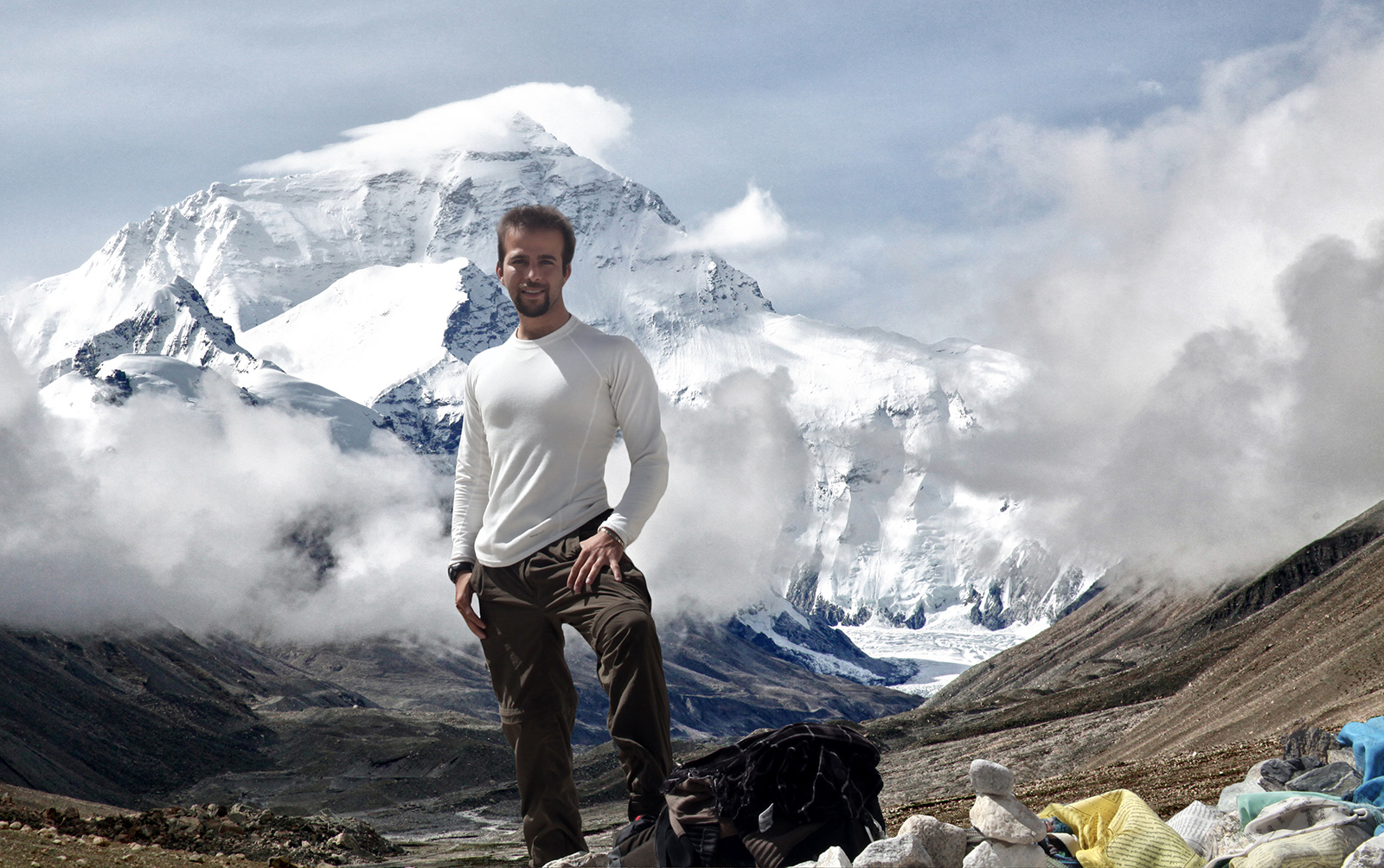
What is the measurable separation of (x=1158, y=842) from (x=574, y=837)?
4.43 m

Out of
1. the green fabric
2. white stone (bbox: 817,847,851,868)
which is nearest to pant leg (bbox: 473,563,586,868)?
white stone (bbox: 817,847,851,868)

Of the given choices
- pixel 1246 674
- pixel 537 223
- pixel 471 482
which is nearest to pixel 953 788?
pixel 1246 674

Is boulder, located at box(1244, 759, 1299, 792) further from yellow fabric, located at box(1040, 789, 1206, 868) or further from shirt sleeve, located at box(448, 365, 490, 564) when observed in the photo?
shirt sleeve, located at box(448, 365, 490, 564)

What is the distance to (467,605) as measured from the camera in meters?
9.03

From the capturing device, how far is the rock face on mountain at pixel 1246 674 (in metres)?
64.7

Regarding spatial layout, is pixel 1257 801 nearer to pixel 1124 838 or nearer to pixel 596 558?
pixel 1124 838

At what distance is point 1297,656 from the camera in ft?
267

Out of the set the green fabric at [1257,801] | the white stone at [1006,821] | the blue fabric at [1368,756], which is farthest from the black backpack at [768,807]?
the blue fabric at [1368,756]

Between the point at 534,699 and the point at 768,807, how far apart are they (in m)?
2.01

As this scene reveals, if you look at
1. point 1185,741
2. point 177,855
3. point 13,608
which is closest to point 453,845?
point 1185,741

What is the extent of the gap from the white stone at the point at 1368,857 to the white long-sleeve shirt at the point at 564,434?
5.16 m

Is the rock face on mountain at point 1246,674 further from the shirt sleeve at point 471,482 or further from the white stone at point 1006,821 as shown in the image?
the shirt sleeve at point 471,482

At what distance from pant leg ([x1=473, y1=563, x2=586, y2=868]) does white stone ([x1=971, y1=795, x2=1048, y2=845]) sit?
3.00 meters

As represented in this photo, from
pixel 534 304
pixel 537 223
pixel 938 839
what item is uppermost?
pixel 537 223
